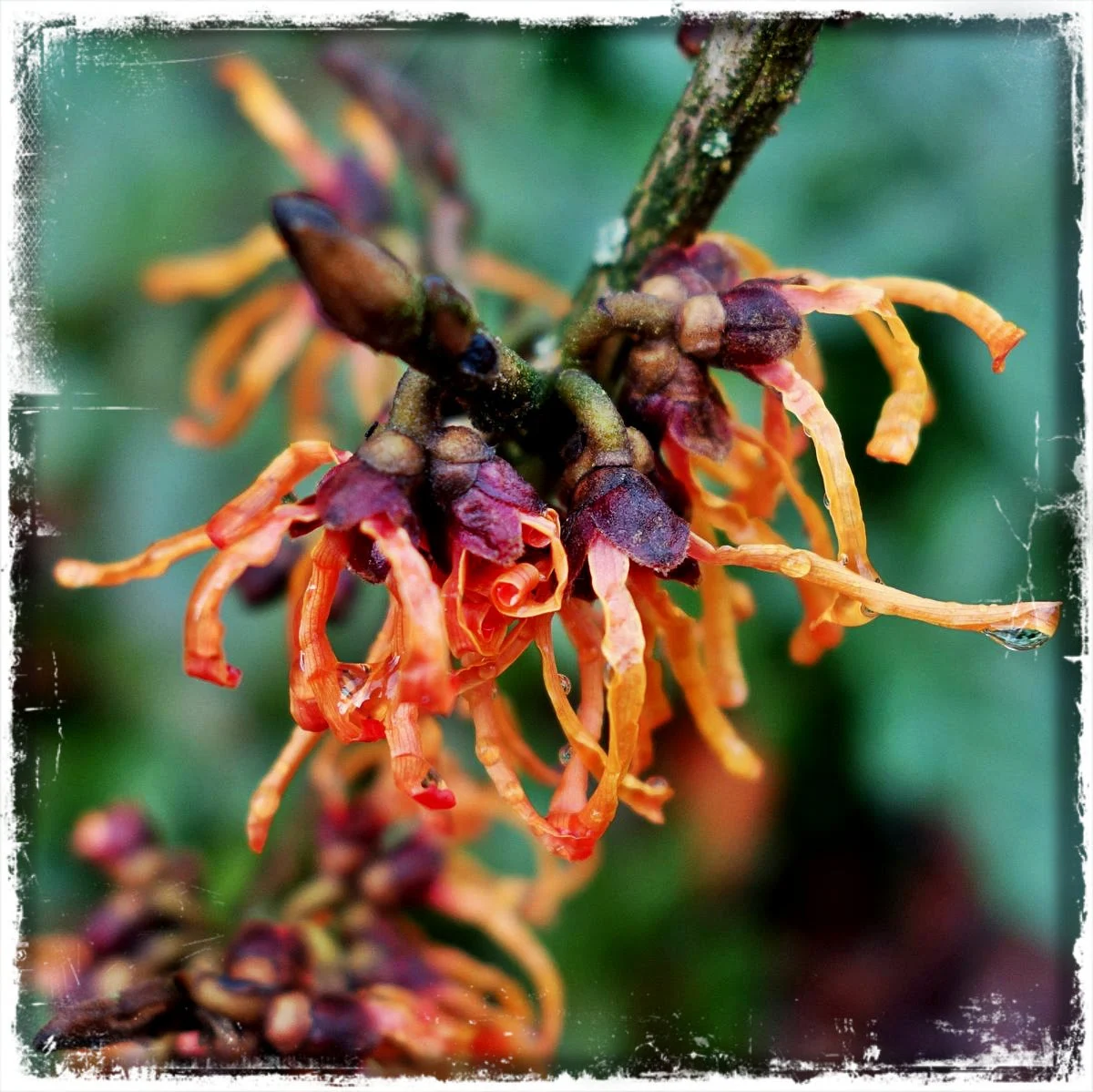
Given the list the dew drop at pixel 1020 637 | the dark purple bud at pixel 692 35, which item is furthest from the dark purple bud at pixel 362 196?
the dew drop at pixel 1020 637

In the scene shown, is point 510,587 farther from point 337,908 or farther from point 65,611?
point 65,611

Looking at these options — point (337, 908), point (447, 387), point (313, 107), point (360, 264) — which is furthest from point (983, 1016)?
point (313, 107)

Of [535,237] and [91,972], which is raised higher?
[535,237]

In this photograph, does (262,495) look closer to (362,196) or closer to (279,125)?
(362,196)

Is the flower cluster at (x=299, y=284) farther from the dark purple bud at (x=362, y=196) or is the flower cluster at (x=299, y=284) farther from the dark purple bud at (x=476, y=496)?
the dark purple bud at (x=476, y=496)

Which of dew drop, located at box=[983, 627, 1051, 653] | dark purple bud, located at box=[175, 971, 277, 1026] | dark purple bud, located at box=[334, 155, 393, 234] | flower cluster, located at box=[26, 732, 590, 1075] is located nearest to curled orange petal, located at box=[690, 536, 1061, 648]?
dew drop, located at box=[983, 627, 1051, 653]

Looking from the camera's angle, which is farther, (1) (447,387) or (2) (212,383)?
(2) (212,383)

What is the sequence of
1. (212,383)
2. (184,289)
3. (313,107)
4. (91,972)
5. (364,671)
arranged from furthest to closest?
1. (313,107)
2. (184,289)
3. (212,383)
4. (91,972)
5. (364,671)

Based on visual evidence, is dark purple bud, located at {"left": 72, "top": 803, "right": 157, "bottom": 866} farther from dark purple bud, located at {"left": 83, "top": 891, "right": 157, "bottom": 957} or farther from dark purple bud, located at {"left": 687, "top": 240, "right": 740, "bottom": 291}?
dark purple bud, located at {"left": 687, "top": 240, "right": 740, "bottom": 291}
